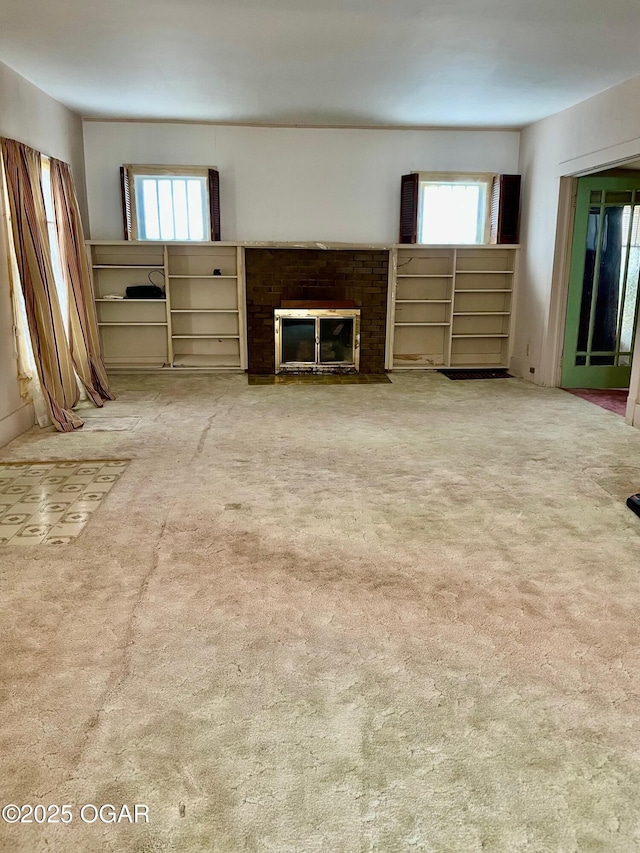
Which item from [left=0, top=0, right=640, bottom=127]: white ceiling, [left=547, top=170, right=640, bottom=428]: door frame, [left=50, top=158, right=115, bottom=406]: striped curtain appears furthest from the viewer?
[left=547, top=170, right=640, bottom=428]: door frame

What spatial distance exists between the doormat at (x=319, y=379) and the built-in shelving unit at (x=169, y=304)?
492 millimetres

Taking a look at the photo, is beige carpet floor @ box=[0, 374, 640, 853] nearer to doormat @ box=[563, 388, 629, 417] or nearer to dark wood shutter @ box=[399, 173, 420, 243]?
doormat @ box=[563, 388, 629, 417]

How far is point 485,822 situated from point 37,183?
214 inches

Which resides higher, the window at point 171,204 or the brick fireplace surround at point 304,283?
the window at point 171,204

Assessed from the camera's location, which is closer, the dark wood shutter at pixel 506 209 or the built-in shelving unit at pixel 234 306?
the dark wood shutter at pixel 506 209

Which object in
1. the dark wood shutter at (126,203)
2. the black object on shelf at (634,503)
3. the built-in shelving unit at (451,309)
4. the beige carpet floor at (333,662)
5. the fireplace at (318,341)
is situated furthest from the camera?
the built-in shelving unit at (451,309)

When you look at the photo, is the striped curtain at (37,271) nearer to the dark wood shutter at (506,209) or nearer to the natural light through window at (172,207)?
the natural light through window at (172,207)

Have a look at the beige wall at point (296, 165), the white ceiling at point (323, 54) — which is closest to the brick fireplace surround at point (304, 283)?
the beige wall at point (296, 165)

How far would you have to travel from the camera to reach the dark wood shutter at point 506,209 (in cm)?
714

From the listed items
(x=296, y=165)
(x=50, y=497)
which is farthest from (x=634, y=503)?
(x=296, y=165)

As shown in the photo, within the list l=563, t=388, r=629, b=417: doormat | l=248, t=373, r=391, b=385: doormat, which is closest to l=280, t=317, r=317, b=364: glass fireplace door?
l=248, t=373, r=391, b=385: doormat

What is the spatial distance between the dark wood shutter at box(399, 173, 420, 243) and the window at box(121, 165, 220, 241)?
6.98ft

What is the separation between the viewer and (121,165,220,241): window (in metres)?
7.17

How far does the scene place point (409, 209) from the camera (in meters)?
7.16
